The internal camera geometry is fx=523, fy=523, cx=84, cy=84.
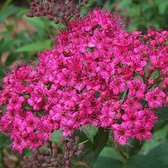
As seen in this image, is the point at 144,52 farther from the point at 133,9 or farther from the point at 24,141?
the point at 133,9

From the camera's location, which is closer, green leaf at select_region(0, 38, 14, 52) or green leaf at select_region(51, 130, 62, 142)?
green leaf at select_region(51, 130, 62, 142)

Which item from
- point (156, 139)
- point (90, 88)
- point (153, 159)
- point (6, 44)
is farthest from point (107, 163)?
point (6, 44)

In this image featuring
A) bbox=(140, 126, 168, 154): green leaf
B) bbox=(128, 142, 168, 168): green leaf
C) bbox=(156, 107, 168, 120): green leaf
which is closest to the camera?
bbox=(156, 107, 168, 120): green leaf

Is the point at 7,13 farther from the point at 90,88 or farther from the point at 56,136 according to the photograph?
the point at 90,88

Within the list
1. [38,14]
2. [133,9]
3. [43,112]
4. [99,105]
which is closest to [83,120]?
[99,105]

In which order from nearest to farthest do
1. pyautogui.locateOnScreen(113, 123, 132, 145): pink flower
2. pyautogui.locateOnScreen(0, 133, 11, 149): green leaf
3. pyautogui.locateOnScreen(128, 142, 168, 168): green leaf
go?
pyautogui.locateOnScreen(113, 123, 132, 145): pink flower → pyautogui.locateOnScreen(128, 142, 168, 168): green leaf → pyautogui.locateOnScreen(0, 133, 11, 149): green leaf

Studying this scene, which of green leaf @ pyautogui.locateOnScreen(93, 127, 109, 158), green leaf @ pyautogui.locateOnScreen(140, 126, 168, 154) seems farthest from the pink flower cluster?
green leaf @ pyautogui.locateOnScreen(140, 126, 168, 154)

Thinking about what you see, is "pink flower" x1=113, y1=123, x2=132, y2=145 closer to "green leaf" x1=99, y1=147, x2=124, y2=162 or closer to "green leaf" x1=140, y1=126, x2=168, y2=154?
"green leaf" x1=99, y1=147, x2=124, y2=162
